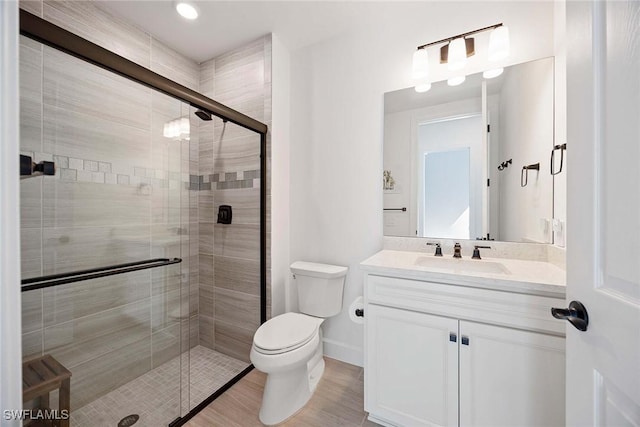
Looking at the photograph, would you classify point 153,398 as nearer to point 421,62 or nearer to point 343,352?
point 343,352

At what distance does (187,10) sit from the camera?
1.72m

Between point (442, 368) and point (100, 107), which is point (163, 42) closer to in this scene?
point (100, 107)

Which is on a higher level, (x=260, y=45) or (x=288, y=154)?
(x=260, y=45)

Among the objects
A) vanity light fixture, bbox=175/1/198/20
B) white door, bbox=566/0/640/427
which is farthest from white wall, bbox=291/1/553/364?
white door, bbox=566/0/640/427

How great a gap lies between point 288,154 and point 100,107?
4.07ft

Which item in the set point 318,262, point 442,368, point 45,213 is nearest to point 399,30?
point 318,262

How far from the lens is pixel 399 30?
5.78 feet

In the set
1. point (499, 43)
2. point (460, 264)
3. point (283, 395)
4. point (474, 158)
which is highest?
point (499, 43)

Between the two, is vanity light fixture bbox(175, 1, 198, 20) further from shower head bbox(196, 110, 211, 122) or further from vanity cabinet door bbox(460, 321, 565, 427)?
vanity cabinet door bbox(460, 321, 565, 427)

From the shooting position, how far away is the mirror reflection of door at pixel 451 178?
162cm

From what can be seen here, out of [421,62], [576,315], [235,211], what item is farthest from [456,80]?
[235,211]

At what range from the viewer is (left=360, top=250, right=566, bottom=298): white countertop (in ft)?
3.31

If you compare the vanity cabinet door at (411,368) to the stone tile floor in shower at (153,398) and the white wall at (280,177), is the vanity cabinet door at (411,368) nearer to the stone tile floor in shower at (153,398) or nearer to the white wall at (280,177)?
the white wall at (280,177)

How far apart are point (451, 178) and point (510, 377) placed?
1131 mm
